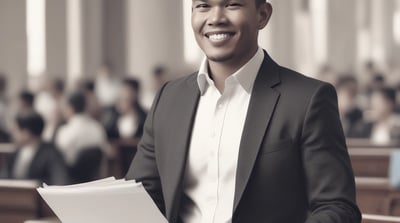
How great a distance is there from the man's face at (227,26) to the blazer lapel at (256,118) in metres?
0.08

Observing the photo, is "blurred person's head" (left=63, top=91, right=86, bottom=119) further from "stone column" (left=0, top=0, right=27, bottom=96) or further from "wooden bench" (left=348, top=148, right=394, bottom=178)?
"stone column" (left=0, top=0, right=27, bottom=96)

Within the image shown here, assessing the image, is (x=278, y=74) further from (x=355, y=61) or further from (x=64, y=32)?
(x=355, y=61)

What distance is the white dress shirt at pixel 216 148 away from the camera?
7.09 ft

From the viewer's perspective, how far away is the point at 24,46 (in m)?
15.6

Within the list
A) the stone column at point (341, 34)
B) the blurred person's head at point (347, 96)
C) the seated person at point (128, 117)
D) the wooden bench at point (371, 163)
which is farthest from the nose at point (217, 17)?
the stone column at point (341, 34)

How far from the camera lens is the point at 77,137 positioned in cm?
875

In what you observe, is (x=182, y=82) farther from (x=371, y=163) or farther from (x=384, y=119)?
(x=384, y=119)

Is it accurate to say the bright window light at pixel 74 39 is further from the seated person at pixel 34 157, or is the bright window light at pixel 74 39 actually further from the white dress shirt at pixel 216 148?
the white dress shirt at pixel 216 148

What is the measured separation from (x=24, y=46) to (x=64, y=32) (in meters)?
1.15

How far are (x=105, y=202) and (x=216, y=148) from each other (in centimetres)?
25

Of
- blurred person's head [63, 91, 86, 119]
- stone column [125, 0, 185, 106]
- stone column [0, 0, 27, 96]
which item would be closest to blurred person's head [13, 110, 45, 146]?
blurred person's head [63, 91, 86, 119]

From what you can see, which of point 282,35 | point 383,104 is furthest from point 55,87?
point 282,35

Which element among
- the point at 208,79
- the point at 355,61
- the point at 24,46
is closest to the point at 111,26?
the point at 24,46

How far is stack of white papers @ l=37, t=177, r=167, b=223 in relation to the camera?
2037 millimetres
